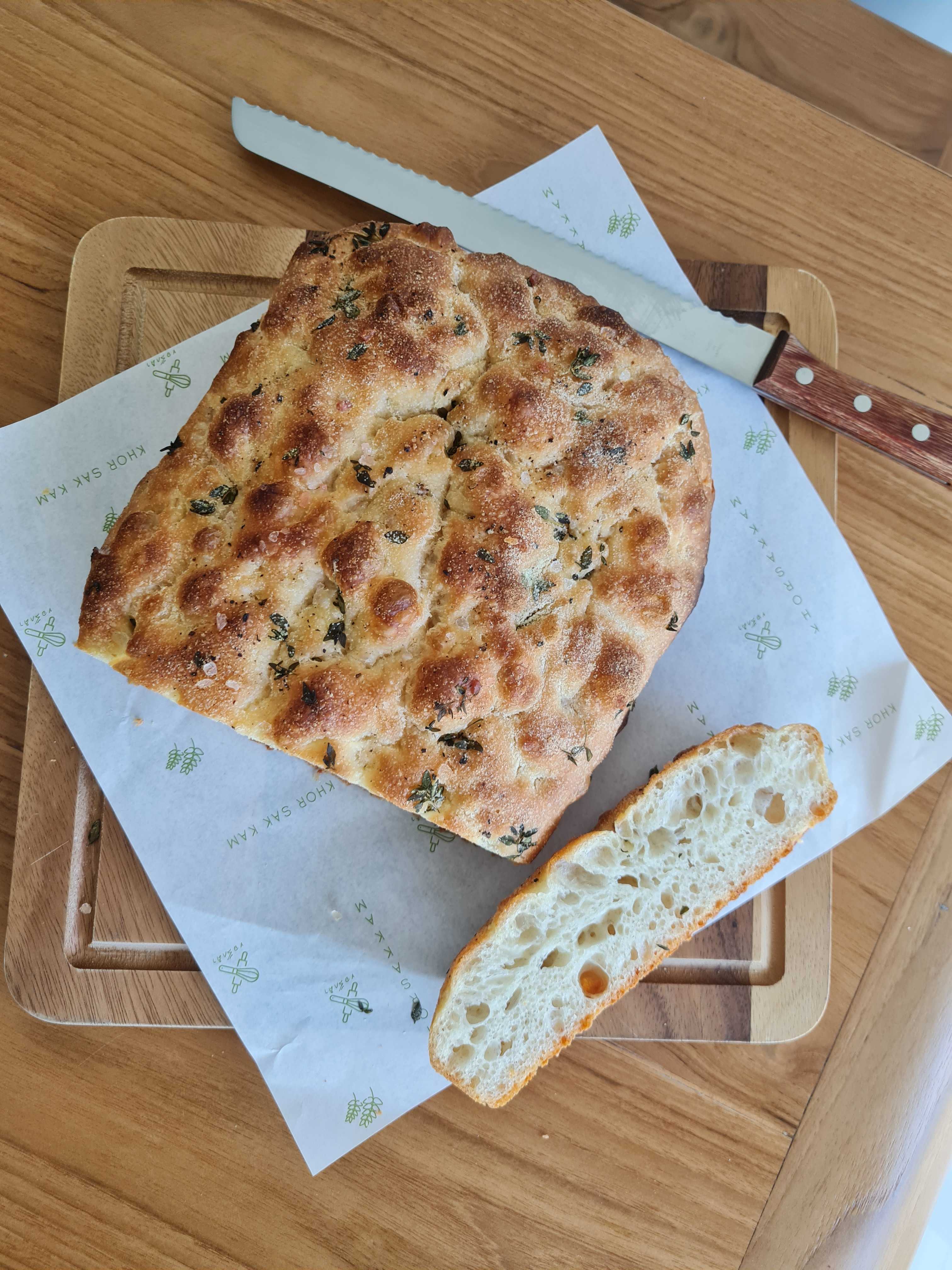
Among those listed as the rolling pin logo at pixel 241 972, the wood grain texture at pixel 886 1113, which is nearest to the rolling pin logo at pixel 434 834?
the rolling pin logo at pixel 241 972

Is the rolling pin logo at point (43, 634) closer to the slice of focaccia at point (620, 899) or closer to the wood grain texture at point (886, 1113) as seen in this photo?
the slice of focaccia at point (620, 899)

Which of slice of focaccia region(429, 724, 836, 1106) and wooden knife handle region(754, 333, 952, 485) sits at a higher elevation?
wooden knife handle region(754, 333, 952, 485)

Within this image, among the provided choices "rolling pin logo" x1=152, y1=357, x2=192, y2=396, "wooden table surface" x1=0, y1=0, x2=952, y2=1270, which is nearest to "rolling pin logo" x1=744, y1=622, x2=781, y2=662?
"wooden table surface" x1=0, y1=0, x2=952, y2=1270

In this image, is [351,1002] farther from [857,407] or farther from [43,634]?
[857,407]

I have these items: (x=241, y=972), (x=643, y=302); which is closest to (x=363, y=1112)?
(x=241, y=972)

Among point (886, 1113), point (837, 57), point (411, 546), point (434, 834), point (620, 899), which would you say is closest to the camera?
point (411, 546)

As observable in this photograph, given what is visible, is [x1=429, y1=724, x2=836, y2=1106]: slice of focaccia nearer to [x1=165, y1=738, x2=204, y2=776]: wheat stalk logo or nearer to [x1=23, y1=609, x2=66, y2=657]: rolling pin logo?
[x1=165, y1=738, x2=204, y2=776]: wheat stalk logo

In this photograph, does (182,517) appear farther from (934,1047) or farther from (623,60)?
(934,1047)
